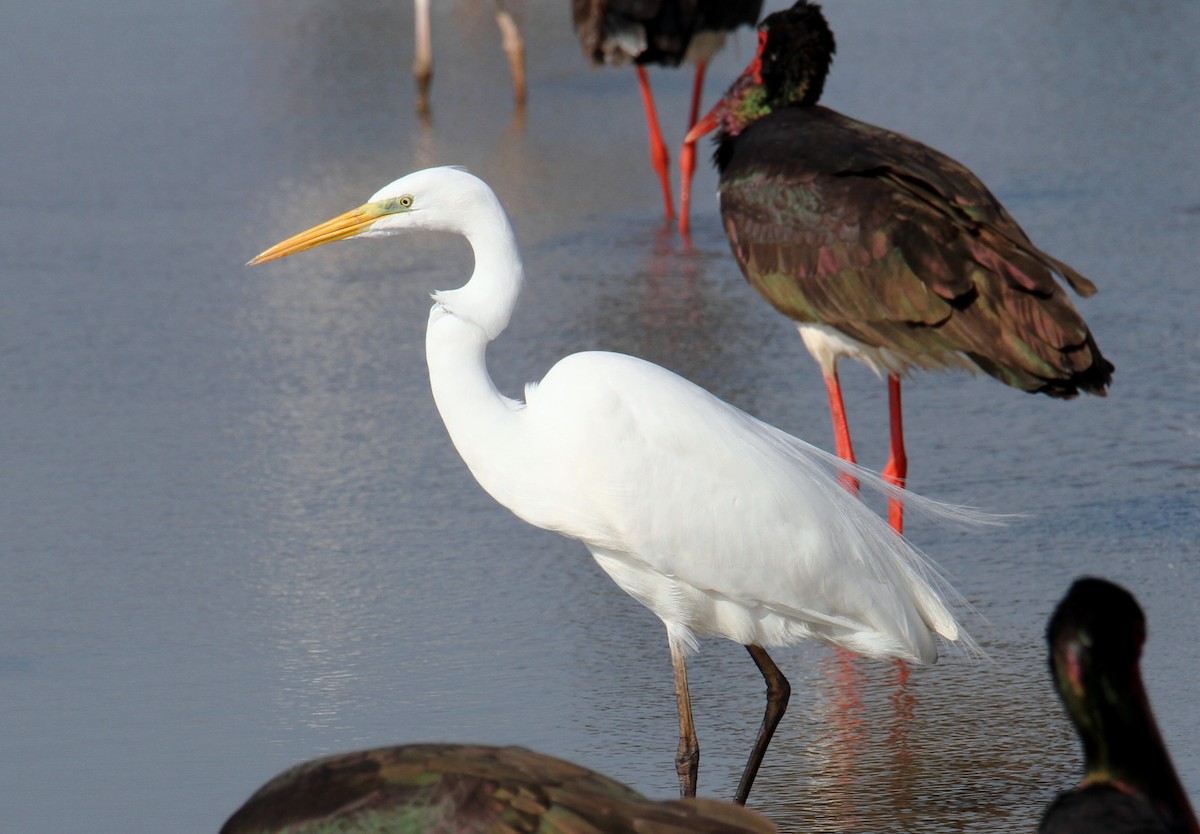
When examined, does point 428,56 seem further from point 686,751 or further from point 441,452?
point 686,751

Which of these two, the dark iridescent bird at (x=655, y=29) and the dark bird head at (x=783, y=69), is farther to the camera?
the dark iridescent bird at (x=655, y=29)

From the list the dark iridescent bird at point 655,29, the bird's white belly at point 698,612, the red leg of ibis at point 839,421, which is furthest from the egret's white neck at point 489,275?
the dark iridescent bird at point 655,29

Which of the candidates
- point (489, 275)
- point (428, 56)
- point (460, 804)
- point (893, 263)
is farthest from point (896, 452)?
point (428, 56)

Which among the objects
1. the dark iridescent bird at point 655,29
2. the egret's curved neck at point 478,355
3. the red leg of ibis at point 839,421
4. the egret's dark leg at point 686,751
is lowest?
the egret's dark leg at point 686,751

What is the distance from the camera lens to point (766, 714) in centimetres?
452

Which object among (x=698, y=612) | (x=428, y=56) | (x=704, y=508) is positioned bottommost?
(x=698, y=612)

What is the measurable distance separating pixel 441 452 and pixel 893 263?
71.6 inches

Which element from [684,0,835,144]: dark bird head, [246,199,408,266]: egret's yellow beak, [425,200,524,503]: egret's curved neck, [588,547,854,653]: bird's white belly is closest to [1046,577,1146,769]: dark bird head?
[588,547,854,653]: bird's white belly

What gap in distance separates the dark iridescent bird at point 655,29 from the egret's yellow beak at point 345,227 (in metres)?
5.80

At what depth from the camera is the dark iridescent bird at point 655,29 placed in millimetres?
10523

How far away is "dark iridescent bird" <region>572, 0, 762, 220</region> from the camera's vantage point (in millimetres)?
10523

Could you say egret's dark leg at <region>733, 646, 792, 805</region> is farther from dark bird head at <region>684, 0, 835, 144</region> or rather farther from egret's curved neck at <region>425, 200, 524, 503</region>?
dark bird head at <region>684, 0, 835, 144</region>

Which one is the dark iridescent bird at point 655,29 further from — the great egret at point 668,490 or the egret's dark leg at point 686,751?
the egret's dark leg at point 686,751

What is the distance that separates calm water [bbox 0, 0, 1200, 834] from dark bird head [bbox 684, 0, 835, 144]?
41.4 inches
